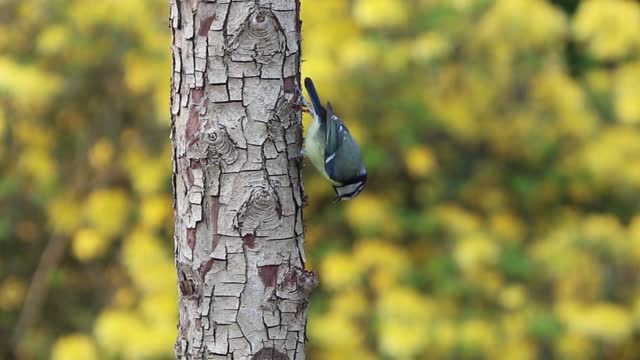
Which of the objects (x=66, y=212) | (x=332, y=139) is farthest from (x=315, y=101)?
(x=66, y=212)

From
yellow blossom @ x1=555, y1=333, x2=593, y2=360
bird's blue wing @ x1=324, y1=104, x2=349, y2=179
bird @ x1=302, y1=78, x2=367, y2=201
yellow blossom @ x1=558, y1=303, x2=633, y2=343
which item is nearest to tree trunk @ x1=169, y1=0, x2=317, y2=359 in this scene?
bird @ x1=302, y1=78, x2=367, y2=201

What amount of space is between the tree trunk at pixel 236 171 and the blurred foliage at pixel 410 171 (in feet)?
5.05

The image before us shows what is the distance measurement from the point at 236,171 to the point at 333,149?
0.80 metres

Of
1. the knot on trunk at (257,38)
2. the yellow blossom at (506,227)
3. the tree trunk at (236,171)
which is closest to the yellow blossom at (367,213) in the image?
the yellow blossom at (506,227)

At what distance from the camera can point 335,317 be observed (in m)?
3.44

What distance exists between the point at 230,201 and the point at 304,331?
319 millimetres

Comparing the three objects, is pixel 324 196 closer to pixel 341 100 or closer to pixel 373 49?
pixel 341 100

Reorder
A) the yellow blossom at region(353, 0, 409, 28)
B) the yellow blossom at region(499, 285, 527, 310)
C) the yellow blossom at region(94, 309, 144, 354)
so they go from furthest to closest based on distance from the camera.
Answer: the yellow blossom at region(499, 285, 527, 310) < the yellow blossom at region(94, 309, 144, 354) < the yellow blossom at region(353, 0, 409, 28)

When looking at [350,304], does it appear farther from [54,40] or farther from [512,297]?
[54,40]

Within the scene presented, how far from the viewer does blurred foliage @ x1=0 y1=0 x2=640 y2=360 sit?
3395 mm

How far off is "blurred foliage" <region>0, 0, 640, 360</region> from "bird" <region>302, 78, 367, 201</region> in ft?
2.42

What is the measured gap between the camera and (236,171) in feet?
5.42

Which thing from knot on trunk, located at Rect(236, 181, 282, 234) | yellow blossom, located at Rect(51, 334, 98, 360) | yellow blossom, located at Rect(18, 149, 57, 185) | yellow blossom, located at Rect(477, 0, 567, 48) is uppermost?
yellow blossom, located at Rect(477, 0, 567, 48)

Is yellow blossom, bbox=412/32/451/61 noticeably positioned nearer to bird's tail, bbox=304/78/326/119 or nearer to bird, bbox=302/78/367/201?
bird, bbox=302/78/367/201
